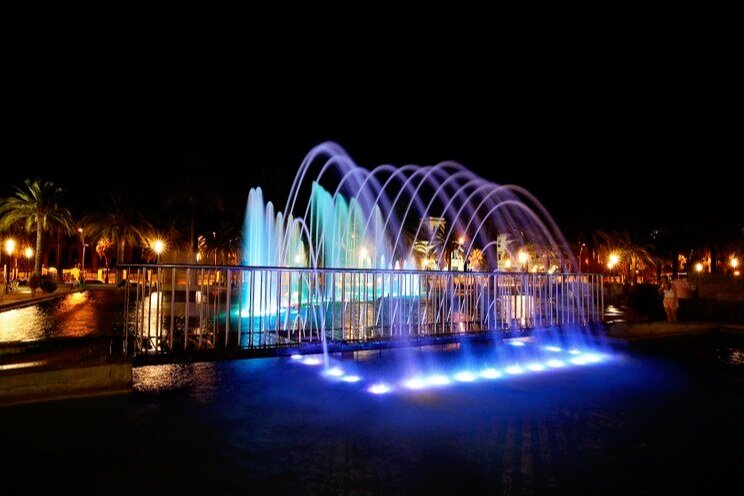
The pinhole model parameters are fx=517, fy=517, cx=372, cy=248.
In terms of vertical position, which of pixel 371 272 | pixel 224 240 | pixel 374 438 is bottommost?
pixel 374 438

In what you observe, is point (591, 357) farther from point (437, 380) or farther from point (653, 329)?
point (437, 380)

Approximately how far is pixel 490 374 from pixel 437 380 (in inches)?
47.3

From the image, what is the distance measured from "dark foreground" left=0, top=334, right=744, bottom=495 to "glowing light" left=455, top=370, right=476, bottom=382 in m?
0.39

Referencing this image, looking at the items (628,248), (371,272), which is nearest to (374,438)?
(371,272)

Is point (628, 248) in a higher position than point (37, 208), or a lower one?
lower

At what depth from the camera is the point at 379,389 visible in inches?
320

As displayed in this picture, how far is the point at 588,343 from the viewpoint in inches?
532

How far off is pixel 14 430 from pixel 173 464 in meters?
2.27

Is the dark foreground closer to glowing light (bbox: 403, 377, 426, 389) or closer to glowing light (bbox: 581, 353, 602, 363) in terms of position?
glowing light (bbox: 403, 377, 426, 389)

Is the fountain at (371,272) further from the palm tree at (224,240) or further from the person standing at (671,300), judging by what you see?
the palm tree at (224,240)

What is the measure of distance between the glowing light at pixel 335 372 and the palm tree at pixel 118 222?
54.9m

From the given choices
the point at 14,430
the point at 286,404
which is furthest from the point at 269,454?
the point at 14,430

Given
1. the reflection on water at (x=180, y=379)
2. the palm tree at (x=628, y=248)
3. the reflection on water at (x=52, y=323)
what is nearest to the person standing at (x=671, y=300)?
the reflection on water at (x=180, y=379)

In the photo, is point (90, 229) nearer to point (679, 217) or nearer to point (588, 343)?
point (588, 343)
